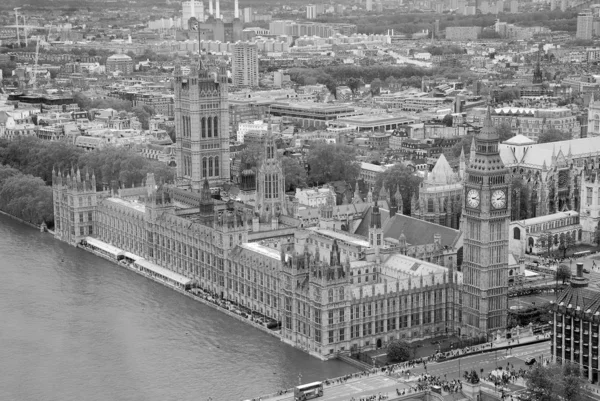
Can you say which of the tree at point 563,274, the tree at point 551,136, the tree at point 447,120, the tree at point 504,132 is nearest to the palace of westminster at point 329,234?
the tree at point 563,274

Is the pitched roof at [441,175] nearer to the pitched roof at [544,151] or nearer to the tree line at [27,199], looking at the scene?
the pitched roof at [544,151]

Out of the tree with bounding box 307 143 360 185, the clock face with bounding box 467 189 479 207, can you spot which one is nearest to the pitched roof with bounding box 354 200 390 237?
the clock face with bounding box 467 189 479 207

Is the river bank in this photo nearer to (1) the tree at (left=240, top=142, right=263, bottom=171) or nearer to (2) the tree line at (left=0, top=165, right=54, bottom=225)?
(2) the tree line at (left=0, top=165, right=54, bottom=225)

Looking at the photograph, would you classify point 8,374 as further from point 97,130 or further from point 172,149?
point 97,130

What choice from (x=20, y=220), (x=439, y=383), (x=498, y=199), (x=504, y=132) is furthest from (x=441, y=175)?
(x=20, y=220)

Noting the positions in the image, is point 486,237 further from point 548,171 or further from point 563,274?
point 548,171

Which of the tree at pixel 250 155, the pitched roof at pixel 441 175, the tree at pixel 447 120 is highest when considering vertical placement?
the pitched roof at pixel 441 175

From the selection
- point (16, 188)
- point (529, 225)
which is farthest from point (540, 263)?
point (16, 188)
